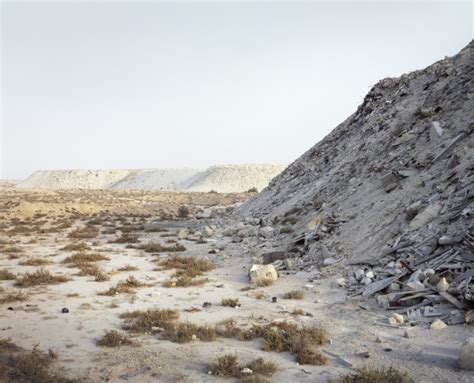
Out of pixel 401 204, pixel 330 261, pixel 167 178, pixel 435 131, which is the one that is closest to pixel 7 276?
pixel 330 261

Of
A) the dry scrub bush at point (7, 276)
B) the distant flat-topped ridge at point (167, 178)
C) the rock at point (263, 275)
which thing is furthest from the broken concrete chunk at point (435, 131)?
the distant flat-topped ridge at point (167, 178)

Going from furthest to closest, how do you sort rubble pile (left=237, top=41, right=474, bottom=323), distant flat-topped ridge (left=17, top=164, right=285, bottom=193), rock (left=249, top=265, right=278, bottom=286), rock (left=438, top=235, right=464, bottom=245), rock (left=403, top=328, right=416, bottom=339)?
1. distant flat-topped ridge (left=17, top=164, right=285, bottom=193)
2. rock (left=249, top=265, right=278, bottom=286)
3. rock (left=438, top=235, right=464, bottom=245)
4. rubble pile (left=237, top=41, right=474, bottom=323)
5. rock (left=403, top=328, right=416, bottom=339)

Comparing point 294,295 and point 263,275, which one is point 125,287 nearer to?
point 263,275

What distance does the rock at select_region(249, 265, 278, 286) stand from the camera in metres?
9.68

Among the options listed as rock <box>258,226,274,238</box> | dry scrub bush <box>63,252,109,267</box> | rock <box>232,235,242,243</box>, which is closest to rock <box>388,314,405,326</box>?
rock <box>258,226,274,238</box>

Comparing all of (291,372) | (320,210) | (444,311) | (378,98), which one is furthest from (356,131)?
(291,372)

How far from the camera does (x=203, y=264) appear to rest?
38.5 feet

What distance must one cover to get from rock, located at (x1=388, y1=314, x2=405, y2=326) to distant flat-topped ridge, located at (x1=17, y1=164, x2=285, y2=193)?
8439cm

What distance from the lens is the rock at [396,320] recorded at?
674cm

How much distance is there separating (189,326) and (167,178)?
113620 millimetres

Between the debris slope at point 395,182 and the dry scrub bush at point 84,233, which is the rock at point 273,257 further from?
the dry scrub bush at point 84,233

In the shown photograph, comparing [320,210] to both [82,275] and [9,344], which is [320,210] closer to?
[82,275]

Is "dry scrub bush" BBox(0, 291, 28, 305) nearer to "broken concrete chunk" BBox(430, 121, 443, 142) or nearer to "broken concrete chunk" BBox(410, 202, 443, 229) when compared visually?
"broken concrete chunk" BBox(410, 202, 443, 229)

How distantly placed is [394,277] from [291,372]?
13.3 ft
